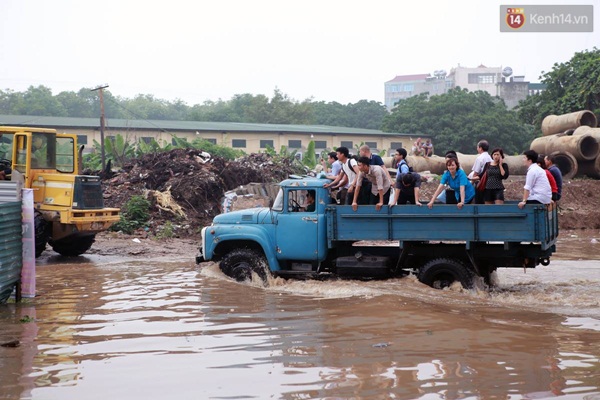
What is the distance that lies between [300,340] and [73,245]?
1112 cm

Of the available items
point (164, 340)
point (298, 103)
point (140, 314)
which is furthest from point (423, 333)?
point (298, 103)

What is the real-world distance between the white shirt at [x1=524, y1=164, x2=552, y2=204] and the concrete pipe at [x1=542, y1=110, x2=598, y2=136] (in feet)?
73.5

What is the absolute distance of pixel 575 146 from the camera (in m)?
30.6

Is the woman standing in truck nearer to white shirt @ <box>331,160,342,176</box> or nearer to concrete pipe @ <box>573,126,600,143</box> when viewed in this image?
white shirt @ <box>331,160,342,176</box>

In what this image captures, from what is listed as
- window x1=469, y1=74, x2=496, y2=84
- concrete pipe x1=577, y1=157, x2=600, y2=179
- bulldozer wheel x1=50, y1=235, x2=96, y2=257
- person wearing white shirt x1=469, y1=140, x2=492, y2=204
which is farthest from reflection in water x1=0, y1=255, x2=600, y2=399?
window x1=469, y1=74, x2=496, y2=84

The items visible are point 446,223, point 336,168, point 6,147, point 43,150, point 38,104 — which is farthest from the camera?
point 38,104

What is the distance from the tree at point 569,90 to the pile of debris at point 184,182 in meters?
18.1

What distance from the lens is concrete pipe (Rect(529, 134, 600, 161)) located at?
100 feet

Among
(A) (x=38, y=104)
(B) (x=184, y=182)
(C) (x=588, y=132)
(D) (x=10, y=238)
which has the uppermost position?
(A) (x=38, y=104)

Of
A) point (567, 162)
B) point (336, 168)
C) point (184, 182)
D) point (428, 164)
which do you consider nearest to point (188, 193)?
point (184, 182)

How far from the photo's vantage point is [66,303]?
11625 mm

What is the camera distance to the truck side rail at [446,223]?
11633 millimetres

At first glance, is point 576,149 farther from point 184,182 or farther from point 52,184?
point 52,184

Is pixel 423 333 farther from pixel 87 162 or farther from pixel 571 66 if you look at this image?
pixel 571 66
